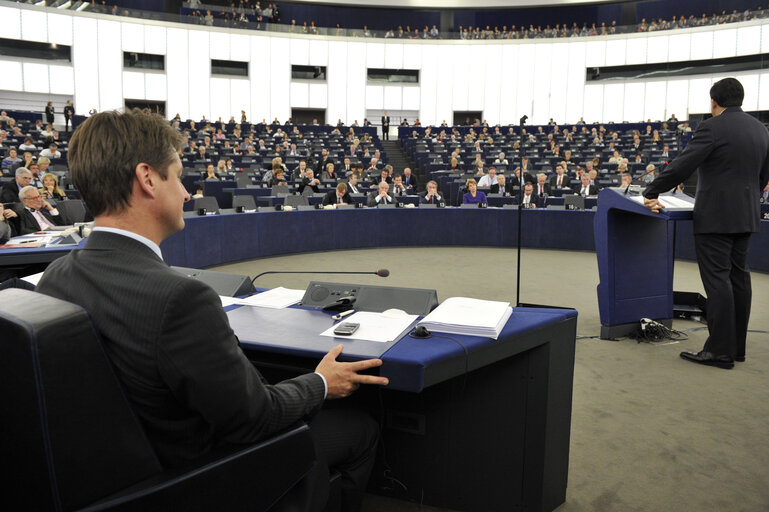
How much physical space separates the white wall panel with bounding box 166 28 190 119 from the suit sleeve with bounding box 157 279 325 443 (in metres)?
24.2

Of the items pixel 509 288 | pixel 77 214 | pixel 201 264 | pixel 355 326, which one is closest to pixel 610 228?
pixel 509 288

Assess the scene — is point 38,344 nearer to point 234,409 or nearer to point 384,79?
point 234,409

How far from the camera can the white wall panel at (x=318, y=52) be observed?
24.7 meters

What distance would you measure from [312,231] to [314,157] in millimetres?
7361

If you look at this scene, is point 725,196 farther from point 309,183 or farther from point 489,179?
point 309,183

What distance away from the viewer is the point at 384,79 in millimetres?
25734

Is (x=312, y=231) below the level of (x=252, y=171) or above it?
below

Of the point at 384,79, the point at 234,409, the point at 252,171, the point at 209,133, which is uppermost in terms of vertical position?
the point at 384,79

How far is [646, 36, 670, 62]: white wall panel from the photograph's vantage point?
2350cm

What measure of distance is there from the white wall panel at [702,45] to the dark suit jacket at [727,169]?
23234 mm

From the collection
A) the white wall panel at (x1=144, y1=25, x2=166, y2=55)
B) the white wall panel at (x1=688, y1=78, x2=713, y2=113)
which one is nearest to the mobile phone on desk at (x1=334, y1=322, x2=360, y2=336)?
the white wall panel at (x1=144, y1=25, x2=166, y2=55)

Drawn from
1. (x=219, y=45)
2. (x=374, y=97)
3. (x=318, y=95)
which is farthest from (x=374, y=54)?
(x=219, y=45)

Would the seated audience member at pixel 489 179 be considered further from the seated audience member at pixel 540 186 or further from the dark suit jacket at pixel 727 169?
the dark suit jacket at pixel 727 169

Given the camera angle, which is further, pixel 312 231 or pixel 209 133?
pixel 209 133
